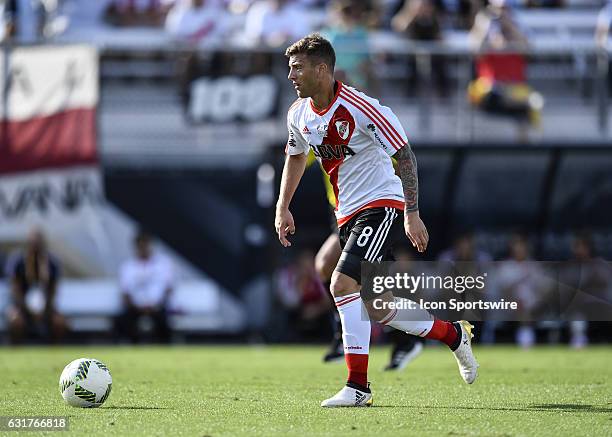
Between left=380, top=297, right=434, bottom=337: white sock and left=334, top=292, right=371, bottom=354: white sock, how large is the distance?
1.29ft

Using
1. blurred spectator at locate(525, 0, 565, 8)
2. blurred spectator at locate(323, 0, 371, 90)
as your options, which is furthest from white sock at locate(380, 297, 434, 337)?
blurred spectator at locate(525, 0, 565, 8)

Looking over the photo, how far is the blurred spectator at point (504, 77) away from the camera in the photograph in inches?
652

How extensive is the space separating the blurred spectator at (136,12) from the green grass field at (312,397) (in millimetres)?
7772

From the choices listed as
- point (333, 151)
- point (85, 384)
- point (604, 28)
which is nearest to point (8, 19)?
point (604, 28)

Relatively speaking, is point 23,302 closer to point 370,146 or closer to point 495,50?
point 495,50

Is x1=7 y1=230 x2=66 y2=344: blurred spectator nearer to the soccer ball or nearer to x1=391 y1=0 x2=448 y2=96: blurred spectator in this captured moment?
x1=391 y1=0 x2=448 y2=96: blurred spectator

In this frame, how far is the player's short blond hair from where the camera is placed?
7.44m

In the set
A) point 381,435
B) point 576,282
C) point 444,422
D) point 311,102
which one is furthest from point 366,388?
point 576,282

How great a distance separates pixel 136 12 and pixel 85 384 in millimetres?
13125

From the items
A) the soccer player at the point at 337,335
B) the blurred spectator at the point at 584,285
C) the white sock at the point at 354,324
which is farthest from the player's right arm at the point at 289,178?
the blurred spectator at the point at 584,285

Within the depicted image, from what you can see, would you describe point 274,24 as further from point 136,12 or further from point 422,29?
point 136,12

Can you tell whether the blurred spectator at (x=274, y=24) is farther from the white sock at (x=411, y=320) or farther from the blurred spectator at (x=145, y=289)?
the white sock at (x=411, y=320)

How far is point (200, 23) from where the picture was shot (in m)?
17.9

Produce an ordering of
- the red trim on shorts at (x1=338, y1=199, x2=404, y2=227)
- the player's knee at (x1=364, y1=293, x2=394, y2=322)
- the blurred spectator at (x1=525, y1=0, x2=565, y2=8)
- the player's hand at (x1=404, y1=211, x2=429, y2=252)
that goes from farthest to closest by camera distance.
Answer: the blurred spectator at (x1=525, y1=0, x2=565, y2=8) < the player's knee at (x1=364, y1=293, x2=394, y2=322) < the red trim on shorts at (x1=338, y1=199, x2=404, y2=227) < the player's hand at (x1=404, y1=211, x2=429, y2=252)
